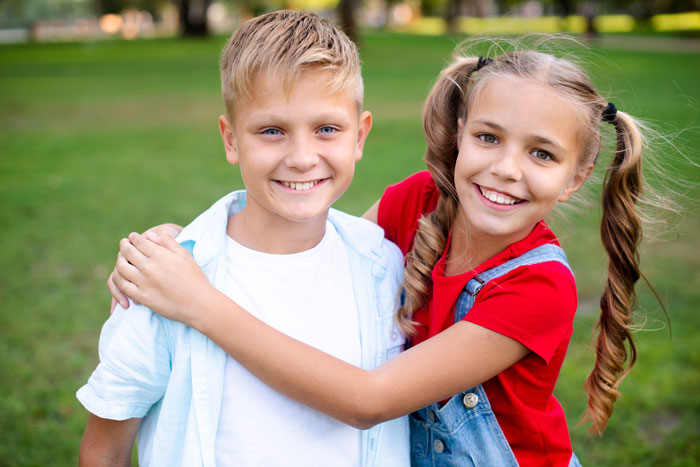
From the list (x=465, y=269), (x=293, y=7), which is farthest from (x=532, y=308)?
(x=293, y=7)

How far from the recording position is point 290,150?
5.95ft

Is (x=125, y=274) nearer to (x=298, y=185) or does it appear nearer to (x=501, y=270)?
(x=298, y=185)

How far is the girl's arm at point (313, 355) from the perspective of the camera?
1.71 metres

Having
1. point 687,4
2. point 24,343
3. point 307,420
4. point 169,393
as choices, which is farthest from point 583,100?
point 687,4

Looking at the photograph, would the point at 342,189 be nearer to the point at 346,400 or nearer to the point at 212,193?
the point at 346,400

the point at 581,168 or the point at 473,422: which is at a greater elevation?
the point at 581,168

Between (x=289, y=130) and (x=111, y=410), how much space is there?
93cm

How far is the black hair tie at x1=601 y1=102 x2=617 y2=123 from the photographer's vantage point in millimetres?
1988

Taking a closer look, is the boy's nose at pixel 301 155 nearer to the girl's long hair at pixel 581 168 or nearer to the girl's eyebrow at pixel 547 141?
the girl's long hair at pixel 581 168

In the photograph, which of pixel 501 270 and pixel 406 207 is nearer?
pixel 501 270

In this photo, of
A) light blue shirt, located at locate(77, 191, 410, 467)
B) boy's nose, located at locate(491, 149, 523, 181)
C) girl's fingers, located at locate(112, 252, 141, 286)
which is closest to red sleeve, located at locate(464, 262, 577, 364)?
boy's nose, located at locate(491, 149, 523, 181)

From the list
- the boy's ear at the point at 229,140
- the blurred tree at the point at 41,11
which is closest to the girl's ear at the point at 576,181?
the boy's ear at the point at 229,140

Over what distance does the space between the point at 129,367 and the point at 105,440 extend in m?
0.29

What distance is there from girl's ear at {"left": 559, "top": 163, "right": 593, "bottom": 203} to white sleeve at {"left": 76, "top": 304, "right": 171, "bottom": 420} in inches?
50.5
